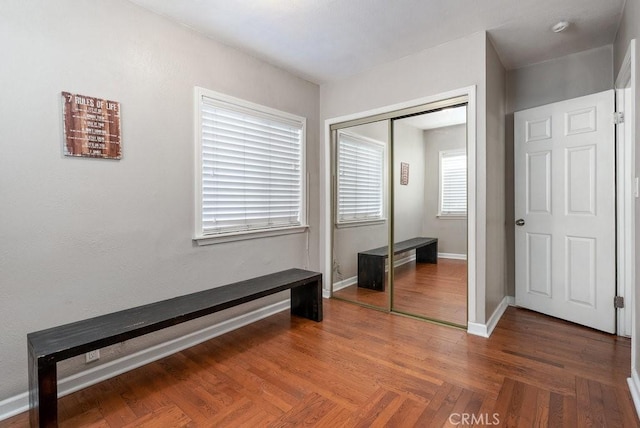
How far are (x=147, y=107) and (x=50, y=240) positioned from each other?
107 centimetres

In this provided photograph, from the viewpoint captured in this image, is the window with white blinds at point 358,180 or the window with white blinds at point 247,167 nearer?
the window with white blinds at point 247,167

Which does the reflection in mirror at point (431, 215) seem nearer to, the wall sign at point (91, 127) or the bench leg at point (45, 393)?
the wall sign at point (91, 127)

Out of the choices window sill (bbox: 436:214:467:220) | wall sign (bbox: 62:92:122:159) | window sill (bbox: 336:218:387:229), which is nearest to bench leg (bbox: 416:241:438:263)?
window sill (bbox: 436:214:467:220)

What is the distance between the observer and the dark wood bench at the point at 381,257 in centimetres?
334

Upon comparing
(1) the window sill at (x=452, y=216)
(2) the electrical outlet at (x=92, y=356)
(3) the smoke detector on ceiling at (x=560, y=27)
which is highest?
(3) the smoke detector on ceiling at (x=560, y=27)

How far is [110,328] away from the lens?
1.81 metres

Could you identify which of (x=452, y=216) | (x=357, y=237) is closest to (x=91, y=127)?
(x=357, y=237)

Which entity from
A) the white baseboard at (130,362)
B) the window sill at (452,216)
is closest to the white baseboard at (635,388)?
the window sill at (452,216)

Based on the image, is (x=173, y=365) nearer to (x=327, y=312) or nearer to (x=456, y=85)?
(x=327, y=312)

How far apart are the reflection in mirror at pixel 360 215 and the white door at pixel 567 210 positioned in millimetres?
1405

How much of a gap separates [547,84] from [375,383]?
332cm

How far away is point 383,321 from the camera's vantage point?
305cm

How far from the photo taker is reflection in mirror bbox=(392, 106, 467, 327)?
2975mm

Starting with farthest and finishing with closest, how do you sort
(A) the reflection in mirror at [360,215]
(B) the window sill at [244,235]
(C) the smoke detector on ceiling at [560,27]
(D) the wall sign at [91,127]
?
(A) the reflection in mirror at [360,215], (B) the window sill at [244,235], (C) the smoke detector on ceiling at [560,27], (D) the wall sign at [91,127]
